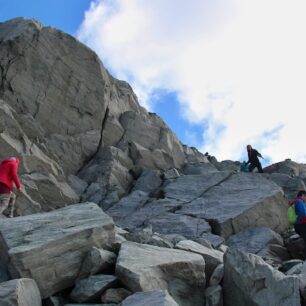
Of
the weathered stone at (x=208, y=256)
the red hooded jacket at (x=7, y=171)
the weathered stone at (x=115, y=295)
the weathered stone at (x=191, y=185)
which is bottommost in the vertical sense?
the weathered stone at (x=115, y=295)

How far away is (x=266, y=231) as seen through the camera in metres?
29.9

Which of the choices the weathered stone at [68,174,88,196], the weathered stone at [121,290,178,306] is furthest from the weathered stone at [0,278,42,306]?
the weathered stone at [68,174,88,196]

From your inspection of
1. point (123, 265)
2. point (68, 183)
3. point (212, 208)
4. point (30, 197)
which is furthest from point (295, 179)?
point (123, 265)

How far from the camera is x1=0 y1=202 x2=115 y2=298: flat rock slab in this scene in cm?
1410

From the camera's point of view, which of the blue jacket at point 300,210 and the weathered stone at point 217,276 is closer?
the weathered stone at point 217,276

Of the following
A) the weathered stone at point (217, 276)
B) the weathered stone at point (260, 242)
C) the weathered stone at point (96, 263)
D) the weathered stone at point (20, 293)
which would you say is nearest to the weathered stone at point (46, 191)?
the weathered stone at point (260, 242)

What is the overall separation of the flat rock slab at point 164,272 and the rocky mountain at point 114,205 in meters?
0.03

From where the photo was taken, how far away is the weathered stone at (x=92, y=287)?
1355cm

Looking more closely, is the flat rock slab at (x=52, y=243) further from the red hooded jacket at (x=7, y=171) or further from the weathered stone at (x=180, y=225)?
the weathered stone at (x=180, y=225)

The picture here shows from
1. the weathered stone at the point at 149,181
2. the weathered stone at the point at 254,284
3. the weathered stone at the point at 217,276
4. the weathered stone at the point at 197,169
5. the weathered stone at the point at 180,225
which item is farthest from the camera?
the weathered stone at the point at 197,169

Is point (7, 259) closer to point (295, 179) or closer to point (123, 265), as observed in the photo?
point (123, 265)

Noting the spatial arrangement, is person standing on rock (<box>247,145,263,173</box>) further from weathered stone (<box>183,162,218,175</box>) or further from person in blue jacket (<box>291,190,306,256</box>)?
person in blue jacket (<box>291,190,306,256</box>)

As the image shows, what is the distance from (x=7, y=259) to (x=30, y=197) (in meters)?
17.7

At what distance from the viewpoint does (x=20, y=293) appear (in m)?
12.4
